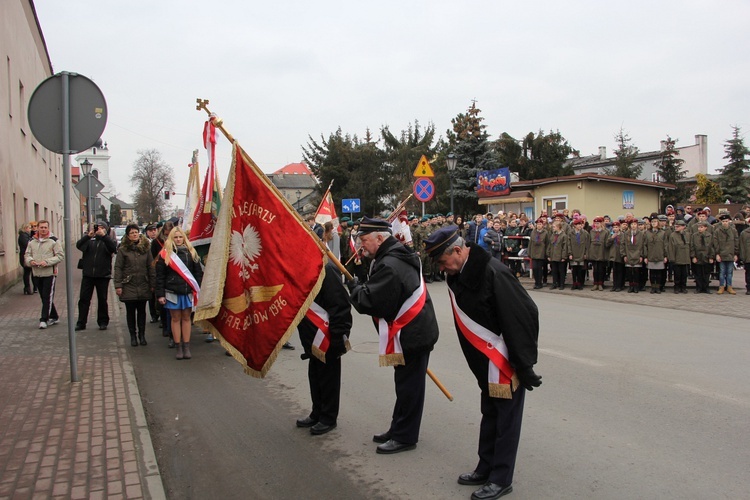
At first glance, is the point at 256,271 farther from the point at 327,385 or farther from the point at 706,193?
the point at 706,193

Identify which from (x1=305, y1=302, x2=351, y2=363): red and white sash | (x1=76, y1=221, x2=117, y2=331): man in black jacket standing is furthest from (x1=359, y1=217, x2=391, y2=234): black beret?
(x1=76, y1=221, x2=117, y2=331): man in black jacket standing

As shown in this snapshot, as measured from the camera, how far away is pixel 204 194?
8.60m

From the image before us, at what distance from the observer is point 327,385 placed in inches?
212

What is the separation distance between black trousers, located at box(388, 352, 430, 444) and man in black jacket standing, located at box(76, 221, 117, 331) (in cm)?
760

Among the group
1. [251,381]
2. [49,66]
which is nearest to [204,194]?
[251,381]

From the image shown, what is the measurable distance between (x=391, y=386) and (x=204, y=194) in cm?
397

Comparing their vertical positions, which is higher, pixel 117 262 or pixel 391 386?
pixel 117 262

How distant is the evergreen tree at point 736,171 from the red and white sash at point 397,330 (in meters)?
48.8

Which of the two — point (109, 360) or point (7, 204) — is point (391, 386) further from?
point (7, 204)

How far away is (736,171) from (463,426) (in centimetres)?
4999

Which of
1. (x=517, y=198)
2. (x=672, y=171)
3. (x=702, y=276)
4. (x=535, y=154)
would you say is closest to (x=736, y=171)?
(x=672, y=171)

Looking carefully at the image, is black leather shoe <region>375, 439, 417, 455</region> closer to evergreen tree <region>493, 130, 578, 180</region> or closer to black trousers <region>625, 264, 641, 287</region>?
black trousers <region>625, 264, 641, 287</region>

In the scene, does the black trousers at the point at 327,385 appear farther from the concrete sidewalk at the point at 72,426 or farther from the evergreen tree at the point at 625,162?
the evergreen tree at the point at 625,162

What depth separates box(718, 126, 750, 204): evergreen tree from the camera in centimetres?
4581
